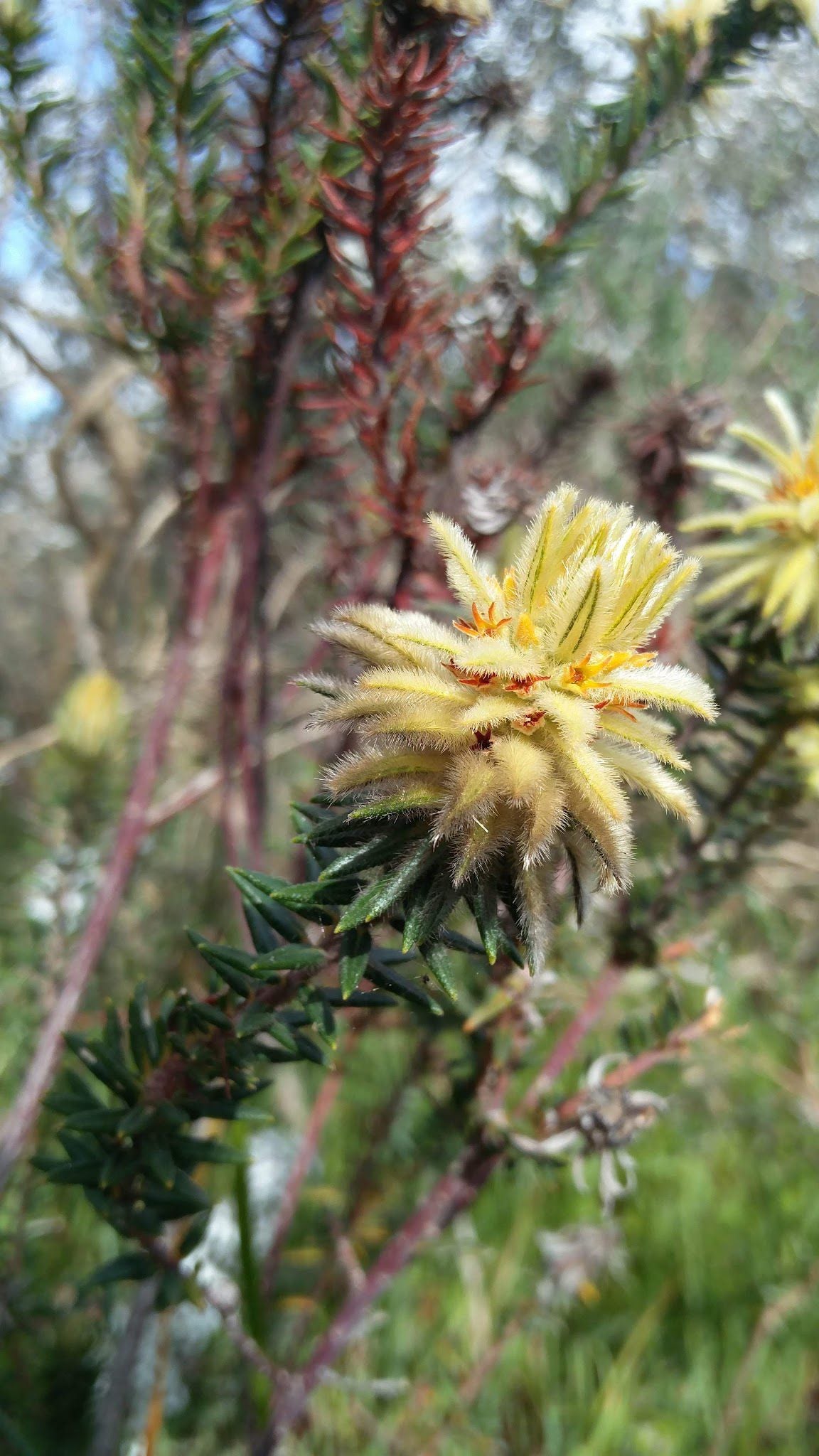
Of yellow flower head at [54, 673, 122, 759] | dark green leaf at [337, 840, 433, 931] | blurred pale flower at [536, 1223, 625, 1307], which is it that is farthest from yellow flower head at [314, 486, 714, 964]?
blurred pale flower at [536, 1223, 625, 1307]

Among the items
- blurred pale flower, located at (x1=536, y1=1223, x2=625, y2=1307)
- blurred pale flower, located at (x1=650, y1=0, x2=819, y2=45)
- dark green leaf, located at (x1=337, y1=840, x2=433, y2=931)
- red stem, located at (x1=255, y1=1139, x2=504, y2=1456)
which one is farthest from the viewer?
blurred pale flower, located at (x1=536, y1=1223, x2=625, y2=1307)

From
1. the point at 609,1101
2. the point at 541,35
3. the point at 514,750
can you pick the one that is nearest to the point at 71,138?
the point at 541,35

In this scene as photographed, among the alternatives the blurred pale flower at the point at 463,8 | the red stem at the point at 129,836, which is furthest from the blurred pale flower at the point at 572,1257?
the blurred pale flower at the point at 463,8

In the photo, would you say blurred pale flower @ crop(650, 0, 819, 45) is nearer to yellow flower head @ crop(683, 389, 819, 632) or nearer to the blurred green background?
the blurred green background

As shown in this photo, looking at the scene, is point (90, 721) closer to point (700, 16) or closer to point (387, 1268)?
point (387, 1268)

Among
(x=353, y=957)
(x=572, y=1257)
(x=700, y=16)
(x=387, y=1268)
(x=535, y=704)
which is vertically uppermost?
(x=700, y=16)

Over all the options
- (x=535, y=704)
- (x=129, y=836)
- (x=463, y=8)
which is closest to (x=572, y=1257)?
(x=129, y=836)
